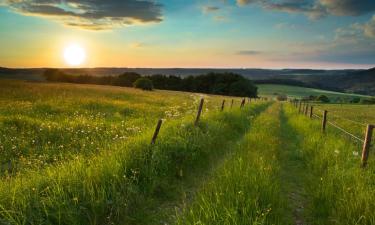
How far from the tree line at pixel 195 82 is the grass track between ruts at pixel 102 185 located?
101778 mm

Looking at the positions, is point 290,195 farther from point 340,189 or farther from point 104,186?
point 104,186

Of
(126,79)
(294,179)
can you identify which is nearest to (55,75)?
A: (126,79)

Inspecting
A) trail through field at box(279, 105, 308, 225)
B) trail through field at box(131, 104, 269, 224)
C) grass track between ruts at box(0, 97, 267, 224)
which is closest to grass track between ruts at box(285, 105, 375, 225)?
trail through field at box(279, 105, 308, 225)

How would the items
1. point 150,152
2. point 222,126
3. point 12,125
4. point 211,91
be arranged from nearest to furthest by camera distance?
point 150,152, point 12,125, point 222,126, point 211,91

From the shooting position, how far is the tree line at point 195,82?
10994 centimetres

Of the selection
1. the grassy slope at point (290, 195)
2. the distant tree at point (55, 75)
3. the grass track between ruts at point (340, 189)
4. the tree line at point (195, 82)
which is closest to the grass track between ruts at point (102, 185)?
the grassy slope at point (290, 195)

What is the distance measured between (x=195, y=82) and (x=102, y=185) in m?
109

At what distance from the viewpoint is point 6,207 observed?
4988 mm

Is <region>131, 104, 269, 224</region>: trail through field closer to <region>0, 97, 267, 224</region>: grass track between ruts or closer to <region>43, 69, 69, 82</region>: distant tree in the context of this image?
<region>0, 97, 267, 224</region>: grass track between ruts

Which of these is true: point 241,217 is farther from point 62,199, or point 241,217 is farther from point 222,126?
point 222,126

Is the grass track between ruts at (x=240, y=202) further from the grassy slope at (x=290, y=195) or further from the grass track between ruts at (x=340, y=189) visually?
the grass track between ruts at (x=340, y=189)

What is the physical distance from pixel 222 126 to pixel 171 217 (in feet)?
28.4

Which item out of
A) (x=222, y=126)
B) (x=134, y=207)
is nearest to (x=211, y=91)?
(x=222, y=126)

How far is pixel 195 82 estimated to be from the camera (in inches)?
4503
